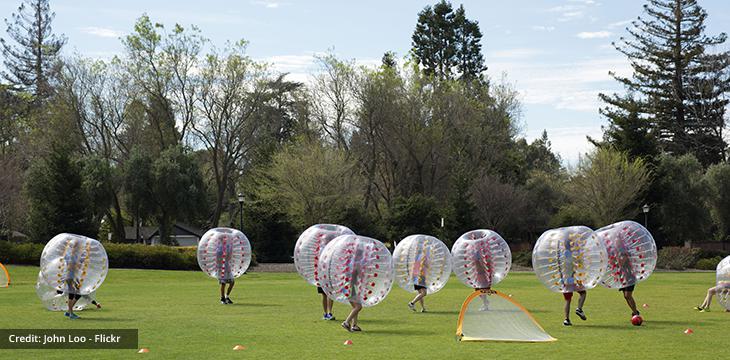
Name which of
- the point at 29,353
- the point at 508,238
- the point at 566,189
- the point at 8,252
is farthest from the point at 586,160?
the point at 29,353

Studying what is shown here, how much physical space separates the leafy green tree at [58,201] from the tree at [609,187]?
36.3 m

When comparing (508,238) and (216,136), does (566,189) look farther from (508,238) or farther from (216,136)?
(216,136)

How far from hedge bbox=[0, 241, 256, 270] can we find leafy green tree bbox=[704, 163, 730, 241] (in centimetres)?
4491

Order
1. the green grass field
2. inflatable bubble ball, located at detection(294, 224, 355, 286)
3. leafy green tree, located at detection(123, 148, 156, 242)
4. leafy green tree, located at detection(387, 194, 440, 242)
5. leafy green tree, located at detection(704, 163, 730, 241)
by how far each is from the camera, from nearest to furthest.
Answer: the green grass field → inflatable bubble ball, located at detection(294, 224, 355, 286) → leafy green tree, located at detection(387, 194, 440, 242) → leafy green tree, located at detection(123, 148, 156, 242) → leafy green tree, located at detection(704, 163, 730, 241)

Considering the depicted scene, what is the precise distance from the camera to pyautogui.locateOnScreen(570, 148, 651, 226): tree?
65000 millimetres

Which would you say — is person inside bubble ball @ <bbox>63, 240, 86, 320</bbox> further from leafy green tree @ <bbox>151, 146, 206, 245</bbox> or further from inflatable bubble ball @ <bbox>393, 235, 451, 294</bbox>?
leafy green tree @ <bbox>151, 146, 206, 245</bbox>

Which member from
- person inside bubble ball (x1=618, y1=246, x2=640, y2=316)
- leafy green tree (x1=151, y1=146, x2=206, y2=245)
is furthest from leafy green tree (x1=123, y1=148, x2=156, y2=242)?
person inside bubble ball (x1=618, y1=246, x2=640, y2=316)

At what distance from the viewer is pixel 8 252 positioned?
1908 inches

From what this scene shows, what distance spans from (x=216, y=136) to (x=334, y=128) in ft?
30.3

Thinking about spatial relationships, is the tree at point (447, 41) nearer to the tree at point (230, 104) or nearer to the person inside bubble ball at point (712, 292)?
the tree at point (230, 104)

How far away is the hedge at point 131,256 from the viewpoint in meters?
48.4

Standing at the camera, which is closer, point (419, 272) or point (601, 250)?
point (601, 250)

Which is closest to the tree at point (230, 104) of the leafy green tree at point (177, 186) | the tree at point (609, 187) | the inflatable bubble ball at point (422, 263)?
the leafy green tree at point (177, 186)

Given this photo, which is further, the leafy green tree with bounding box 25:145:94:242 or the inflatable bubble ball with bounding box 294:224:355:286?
the leafy green tree with bounding box 25:145:94:242
